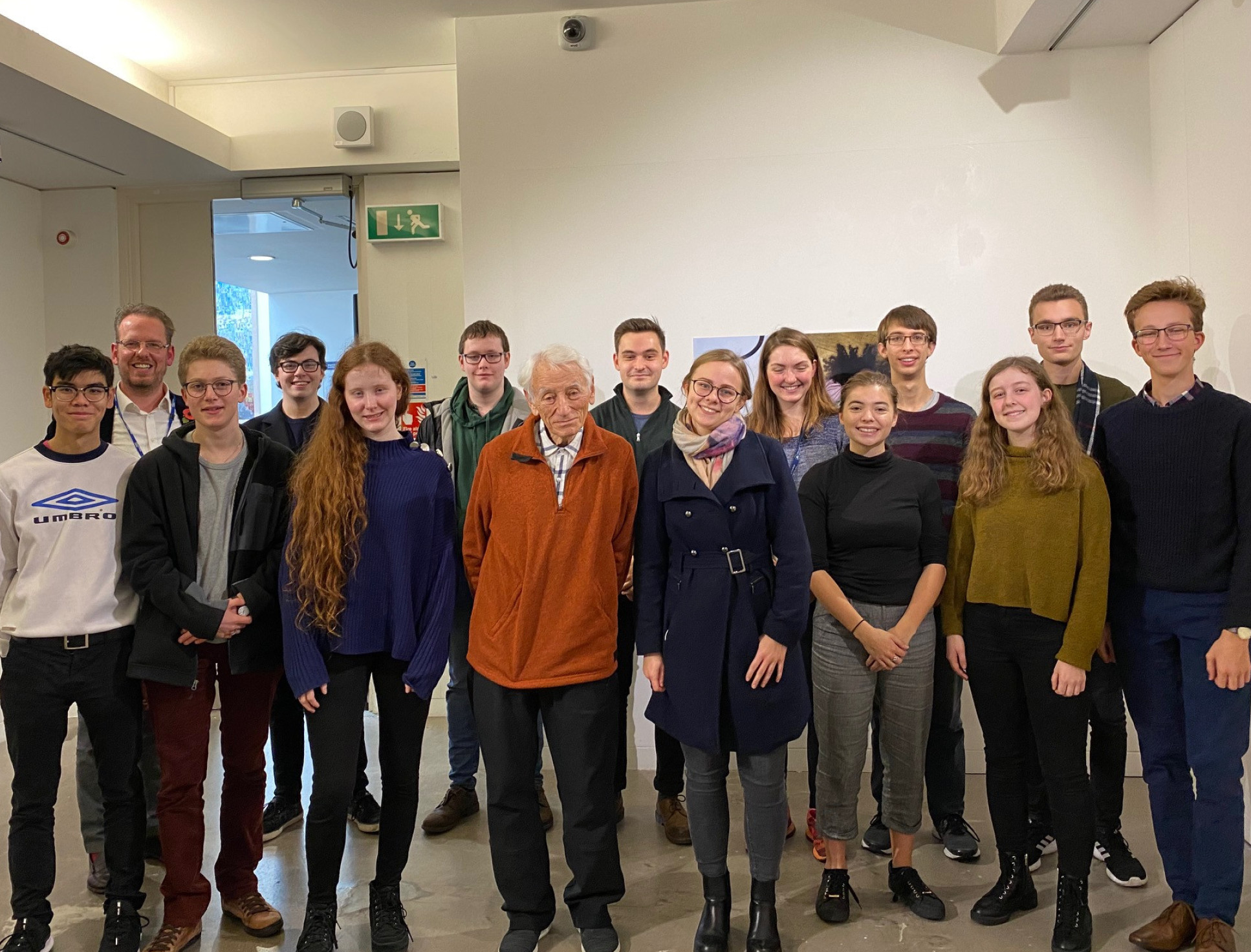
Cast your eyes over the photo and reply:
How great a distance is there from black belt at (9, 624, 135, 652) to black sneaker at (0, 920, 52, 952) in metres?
0.82

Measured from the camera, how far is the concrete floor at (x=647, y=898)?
113 inches

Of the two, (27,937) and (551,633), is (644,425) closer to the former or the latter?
(551,633)

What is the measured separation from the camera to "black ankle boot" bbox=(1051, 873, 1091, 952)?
9.02 ft

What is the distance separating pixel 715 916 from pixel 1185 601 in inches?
65.1

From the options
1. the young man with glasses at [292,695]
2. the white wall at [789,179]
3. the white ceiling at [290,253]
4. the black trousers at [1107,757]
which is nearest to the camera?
the black trousers at [1107,757]

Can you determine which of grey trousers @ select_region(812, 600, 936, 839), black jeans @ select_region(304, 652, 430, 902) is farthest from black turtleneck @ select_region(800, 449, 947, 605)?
black jeans @ select_region(304, 652, 430, 902)

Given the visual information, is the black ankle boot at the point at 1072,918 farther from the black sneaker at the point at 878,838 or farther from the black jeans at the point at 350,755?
the black jeans at the point at 350,755

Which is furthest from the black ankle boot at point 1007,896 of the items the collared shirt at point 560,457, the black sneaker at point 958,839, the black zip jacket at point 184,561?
the black zip jacket at point 184,561

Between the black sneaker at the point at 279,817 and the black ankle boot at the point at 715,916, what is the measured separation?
6.10 feet

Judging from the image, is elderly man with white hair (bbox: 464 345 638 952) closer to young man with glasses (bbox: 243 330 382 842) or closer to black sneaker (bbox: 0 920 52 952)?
young man with glasses (bbox: 243 330 382 842)

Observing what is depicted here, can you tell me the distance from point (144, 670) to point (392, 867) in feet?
3.05

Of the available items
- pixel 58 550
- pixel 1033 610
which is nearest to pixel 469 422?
pixel 58 550

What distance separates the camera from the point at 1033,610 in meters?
2.76

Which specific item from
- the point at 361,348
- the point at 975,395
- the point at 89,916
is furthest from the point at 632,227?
the point at 89,916
